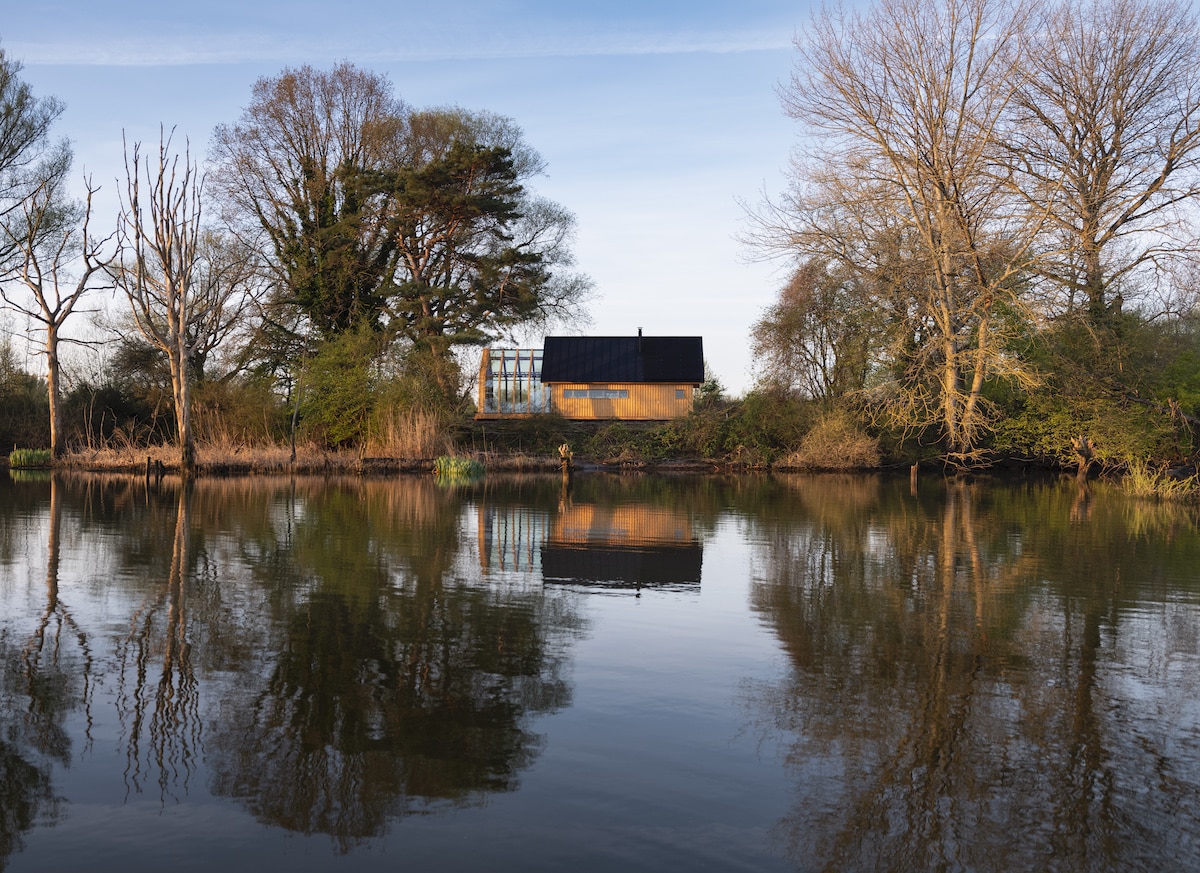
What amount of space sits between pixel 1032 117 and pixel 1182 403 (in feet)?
31.0

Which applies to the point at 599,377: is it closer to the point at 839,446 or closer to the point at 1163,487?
the point at 839,446

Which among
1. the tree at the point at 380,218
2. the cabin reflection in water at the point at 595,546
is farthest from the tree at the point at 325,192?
the cabin reflection in water at the point at 595,546

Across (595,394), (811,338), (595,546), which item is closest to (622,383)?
(595,394)

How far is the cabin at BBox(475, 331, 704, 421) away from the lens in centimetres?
4213

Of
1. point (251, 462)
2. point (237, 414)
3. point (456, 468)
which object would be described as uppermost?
point (237, 414)

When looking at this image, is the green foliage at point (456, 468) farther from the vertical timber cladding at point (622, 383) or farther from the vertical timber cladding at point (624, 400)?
the vertical timber cladding at point (624, 400)

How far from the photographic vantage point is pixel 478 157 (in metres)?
36.5

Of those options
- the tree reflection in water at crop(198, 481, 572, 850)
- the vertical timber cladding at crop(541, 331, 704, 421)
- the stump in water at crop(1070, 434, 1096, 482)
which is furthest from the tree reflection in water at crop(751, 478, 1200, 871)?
the vertical timber cladding at crop(541, 331, 704, 421)

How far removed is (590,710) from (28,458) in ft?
99.8

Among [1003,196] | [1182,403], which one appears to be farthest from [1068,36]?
[1182,403]

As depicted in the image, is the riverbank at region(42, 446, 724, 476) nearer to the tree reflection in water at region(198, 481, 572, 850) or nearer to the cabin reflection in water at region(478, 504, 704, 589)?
the cabin reflection in water at region(478, 504, 704, 589)

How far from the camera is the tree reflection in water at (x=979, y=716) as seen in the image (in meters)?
4.03

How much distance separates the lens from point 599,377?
144 feet

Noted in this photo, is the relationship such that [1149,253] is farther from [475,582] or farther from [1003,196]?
[475,582]
